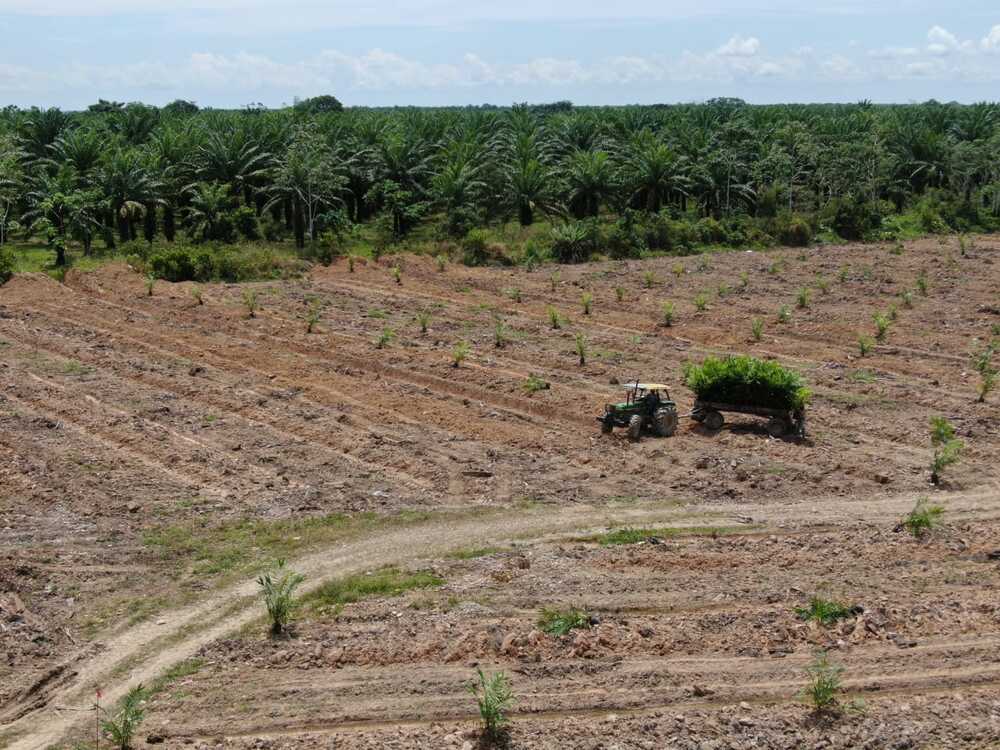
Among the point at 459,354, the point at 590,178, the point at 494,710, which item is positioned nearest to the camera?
the point at 494,710

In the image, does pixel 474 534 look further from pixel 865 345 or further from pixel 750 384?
pixel 865 345

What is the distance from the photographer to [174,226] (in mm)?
45812

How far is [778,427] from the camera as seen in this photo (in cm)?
1923

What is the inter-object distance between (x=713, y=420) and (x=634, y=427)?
1554mm

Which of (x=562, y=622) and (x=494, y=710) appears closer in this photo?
(x=494, y=710)

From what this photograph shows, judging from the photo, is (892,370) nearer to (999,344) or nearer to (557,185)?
(999,344)

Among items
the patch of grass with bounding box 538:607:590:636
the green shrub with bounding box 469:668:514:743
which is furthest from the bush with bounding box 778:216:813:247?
the green shrub with bounding box 469:668:514:743

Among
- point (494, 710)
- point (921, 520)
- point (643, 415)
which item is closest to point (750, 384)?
point (643, 415)

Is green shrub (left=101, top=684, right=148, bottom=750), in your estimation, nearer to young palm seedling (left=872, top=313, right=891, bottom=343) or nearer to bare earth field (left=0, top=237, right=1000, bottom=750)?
bare earth field (left=0, top=237, right=1000, bottom=750)

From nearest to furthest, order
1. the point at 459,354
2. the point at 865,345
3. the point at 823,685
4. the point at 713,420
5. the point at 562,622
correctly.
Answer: the point at 823,685 < the point at 562,622 < the point at 713,420 < the point at 459,354 < the point at 865,345

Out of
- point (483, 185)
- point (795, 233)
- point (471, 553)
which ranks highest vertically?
point (483, 185)

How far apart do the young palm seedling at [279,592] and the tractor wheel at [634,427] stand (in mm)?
7141

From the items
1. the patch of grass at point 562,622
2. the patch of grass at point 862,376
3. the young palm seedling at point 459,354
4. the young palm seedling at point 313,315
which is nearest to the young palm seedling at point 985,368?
the patch of grass at point 862,376

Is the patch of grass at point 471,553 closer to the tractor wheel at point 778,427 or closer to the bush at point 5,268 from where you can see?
the tractor wheel at point 778,427
